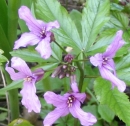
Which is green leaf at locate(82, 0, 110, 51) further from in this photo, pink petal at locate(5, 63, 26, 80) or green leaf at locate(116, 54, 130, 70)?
pink petal at locate(5, 63, 26, 80)

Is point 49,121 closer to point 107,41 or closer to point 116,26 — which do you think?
point 107,41

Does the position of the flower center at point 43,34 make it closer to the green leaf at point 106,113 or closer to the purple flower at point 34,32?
the purple flower at point 34,32

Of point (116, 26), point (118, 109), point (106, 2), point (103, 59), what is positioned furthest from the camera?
point (116, 26)

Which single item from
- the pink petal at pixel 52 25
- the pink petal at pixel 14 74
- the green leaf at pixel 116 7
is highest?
the pink petal at pixel 52 25

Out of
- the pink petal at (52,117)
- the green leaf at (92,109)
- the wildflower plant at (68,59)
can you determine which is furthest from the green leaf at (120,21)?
the pink petal at (52,117)

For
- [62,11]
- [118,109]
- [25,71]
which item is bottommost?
[118,109]

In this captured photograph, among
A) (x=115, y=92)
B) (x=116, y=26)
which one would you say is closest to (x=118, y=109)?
(x=115, y=92)

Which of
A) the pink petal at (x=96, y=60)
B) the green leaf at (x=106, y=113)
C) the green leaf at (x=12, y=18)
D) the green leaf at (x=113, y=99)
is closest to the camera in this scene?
the pink petal at (x=96, y=60)

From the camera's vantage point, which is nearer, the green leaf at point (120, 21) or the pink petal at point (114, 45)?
the pink petal at point (114, 45)
